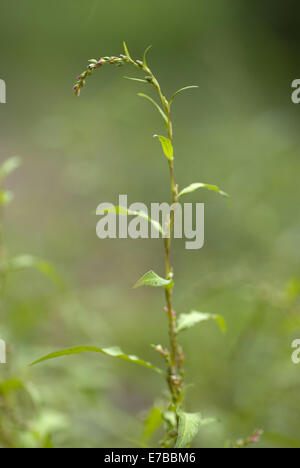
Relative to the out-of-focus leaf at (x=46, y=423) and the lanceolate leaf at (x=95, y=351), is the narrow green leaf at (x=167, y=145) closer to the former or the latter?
the lanceolate leaf at (x=95, y=351)

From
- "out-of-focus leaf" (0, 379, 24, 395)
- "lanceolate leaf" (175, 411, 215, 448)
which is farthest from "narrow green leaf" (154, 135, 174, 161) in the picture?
"out-of-focus leaf" (0, 379, 24, 395)

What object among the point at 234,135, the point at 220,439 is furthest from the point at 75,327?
the point at 234,135

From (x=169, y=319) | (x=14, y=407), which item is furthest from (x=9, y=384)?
(x=169, y=319)

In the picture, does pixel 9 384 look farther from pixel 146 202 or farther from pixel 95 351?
pixel 146 202

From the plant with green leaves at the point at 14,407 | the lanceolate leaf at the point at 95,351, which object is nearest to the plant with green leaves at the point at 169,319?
the lanceolate leaf at the point at 95,351

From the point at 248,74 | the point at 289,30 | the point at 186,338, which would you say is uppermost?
the point at 289,30

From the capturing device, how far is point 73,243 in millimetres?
1544

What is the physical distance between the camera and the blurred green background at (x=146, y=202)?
0.86 metres

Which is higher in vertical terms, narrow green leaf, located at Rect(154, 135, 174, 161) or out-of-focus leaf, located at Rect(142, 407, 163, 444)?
narrow green leaf, located at Rect(154, 135, 174, 161)

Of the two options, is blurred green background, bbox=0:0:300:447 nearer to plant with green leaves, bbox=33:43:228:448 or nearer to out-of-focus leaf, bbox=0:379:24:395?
out-of-focus leaf, bbox=0:379:24:395

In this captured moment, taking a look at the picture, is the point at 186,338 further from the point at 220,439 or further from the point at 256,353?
the point at 220,439

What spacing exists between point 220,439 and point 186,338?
0.42 meters

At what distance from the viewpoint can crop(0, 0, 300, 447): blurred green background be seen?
86 centimetres

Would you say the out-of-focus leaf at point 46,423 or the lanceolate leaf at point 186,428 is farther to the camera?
the out-of-focus leaf at point 46,423
